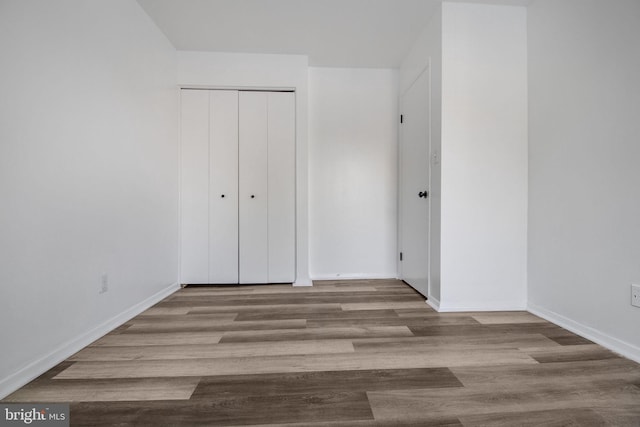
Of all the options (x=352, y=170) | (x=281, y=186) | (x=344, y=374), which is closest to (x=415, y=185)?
(x=352, y=170)

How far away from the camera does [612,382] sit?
52.4 inches

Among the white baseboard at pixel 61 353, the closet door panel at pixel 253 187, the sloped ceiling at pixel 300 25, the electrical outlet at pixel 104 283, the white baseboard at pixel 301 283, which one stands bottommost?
the white baseboard at pixel 301 283

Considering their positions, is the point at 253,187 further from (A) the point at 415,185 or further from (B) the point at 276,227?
(A) the point at 415,185

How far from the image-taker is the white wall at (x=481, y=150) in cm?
232

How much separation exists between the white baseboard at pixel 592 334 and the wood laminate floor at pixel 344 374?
0.20 ft

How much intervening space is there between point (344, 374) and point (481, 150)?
1970 millimetres

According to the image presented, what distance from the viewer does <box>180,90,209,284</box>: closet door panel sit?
3113 millimetres

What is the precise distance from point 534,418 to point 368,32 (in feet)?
9.72

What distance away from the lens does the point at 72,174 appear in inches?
64.5

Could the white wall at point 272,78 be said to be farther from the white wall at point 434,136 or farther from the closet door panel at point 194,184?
the white wall at point 434,136

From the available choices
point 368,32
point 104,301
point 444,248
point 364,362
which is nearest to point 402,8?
point 368,32

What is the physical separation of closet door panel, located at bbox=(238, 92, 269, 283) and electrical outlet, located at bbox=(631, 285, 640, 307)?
2772mm

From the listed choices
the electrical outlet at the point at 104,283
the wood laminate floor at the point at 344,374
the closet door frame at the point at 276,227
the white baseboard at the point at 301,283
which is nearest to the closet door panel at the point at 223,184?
the closet door frame at the point at 276,227

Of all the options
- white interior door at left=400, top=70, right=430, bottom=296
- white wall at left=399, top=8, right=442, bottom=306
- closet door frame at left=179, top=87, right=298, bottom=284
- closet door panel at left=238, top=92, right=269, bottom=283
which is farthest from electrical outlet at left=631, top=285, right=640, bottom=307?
closet door panel at left=238, top=92, right=269, bottom=283
